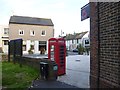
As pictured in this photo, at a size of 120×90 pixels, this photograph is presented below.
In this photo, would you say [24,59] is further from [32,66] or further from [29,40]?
[29,40]

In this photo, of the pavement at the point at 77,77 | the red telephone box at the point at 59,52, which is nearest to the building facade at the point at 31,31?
the pavement at the point at 77,77

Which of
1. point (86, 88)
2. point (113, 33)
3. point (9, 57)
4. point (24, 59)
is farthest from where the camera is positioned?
point (9, 57)

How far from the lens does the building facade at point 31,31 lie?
5338cm

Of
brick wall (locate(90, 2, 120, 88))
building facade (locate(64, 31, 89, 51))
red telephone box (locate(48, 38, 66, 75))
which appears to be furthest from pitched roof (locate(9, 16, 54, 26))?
brick wall (locate(90, 2, 120, 88))

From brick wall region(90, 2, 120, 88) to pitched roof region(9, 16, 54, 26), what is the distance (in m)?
47.0

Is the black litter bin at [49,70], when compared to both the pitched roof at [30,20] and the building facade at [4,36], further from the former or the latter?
the building facade at [4,36]

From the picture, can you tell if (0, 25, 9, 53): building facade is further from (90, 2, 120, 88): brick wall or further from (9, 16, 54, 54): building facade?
(90, 2, 120, 88): brick wall

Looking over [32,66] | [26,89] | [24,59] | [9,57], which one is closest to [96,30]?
[26,89]

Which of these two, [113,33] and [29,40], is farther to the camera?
[29,40]

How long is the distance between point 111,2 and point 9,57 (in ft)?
58.5

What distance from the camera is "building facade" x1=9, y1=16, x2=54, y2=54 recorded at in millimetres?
53375

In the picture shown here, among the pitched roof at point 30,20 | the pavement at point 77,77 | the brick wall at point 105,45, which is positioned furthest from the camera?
the pitched roof at point 30,20

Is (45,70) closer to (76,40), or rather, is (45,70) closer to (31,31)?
(31,31)

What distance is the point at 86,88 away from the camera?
30.2 feet
